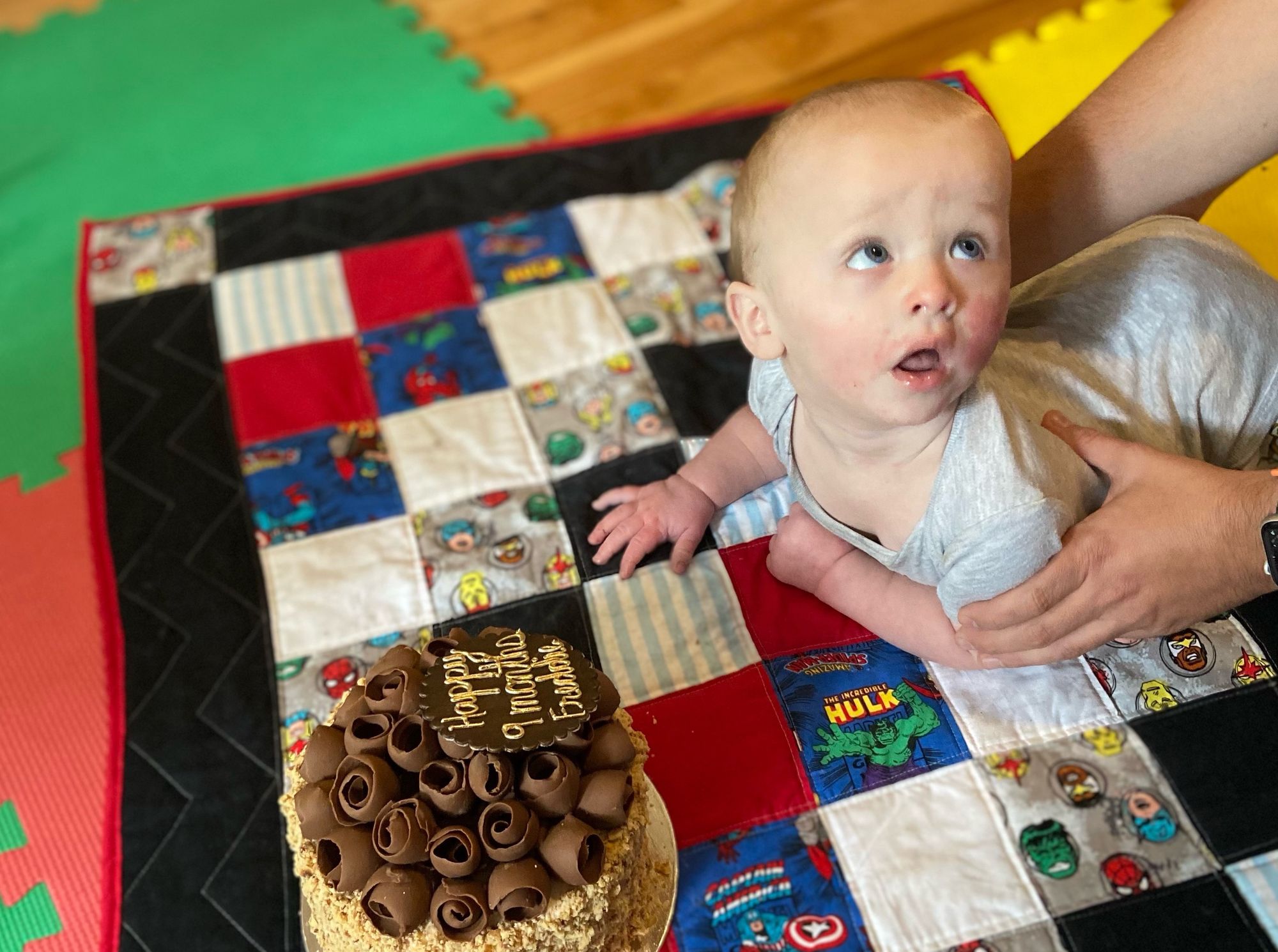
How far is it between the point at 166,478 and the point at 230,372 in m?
0.16

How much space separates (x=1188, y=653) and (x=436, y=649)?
0.66m

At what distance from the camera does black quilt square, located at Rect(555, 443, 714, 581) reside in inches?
44.9

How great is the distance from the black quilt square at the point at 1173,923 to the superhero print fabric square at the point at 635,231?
3.02ft

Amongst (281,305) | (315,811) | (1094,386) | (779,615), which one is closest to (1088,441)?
(1094,386)

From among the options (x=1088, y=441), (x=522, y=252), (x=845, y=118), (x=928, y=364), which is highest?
(x=845, y=118)

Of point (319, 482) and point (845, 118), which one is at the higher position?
point (845, 118)

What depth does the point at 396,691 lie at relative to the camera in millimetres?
784

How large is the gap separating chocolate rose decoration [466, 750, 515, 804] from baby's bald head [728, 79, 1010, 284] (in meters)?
0.40

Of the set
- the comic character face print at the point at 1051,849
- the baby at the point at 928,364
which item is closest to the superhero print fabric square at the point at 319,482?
the baby at the point at 928,364

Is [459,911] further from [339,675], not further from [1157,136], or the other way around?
[1157,136]

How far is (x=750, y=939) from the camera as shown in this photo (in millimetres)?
878

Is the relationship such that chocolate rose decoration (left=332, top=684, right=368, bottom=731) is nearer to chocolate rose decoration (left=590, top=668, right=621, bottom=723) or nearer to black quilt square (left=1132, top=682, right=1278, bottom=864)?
chocolate rose decoration (left=590, top=668, right=621, bottom=723)

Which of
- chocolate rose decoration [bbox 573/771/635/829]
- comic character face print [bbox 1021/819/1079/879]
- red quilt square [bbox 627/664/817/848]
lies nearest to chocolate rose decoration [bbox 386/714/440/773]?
chocolate rose decoration [bbox 573/771/635/829]

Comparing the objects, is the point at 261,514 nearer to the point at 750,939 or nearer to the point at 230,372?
the point at 230,372
